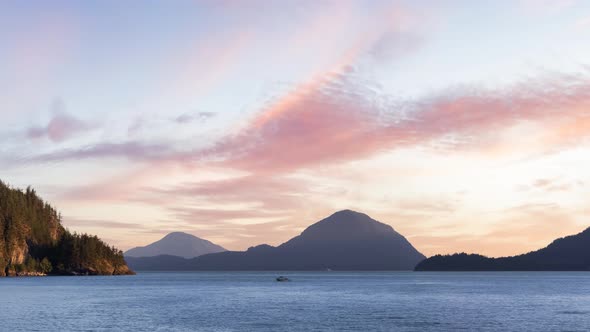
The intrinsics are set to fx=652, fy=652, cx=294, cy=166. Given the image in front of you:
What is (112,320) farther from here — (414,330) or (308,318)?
(414,330)

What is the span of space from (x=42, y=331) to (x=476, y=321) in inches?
2679

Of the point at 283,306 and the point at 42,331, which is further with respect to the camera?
the point at 283,306

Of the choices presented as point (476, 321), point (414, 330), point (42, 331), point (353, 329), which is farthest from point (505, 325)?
point (42, 331)

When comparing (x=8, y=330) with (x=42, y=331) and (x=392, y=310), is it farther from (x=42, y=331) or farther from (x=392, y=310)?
(x=392, y=310)

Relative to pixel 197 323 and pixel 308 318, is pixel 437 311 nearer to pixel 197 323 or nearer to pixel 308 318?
pixel 308 318

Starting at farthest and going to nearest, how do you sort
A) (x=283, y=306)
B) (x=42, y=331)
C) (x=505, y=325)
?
(x=283, y=306) → (x=505, y=325) → (x=42, y=331)

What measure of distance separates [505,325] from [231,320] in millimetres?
44247

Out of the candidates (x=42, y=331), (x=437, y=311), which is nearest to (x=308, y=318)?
(x=437, y=311)

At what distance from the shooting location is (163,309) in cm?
13362

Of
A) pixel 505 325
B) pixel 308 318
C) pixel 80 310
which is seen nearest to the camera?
pixel 505 325

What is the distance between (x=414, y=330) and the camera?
94.8 metres

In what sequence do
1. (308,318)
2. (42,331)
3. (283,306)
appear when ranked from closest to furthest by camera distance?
(42,331)
(308,318)
(283,306)

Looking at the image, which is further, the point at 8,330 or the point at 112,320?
the point at 112,320

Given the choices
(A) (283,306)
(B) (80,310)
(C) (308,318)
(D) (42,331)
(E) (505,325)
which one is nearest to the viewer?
(D) (42,331)
